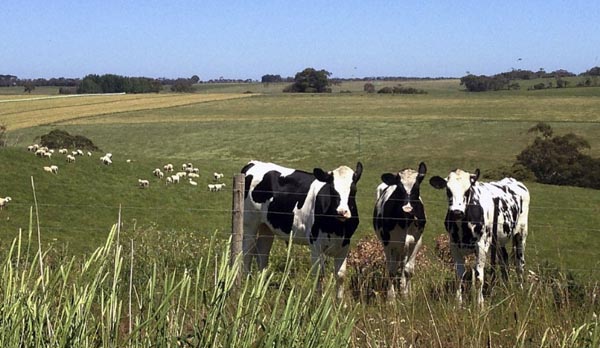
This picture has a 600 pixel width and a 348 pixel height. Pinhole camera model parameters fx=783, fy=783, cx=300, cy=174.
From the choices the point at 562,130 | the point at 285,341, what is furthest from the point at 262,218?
the point at 562,130

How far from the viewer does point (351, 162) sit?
5634 cm

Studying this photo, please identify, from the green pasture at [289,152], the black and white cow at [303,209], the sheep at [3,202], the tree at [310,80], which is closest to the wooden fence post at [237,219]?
the black and white cow at [303,209]

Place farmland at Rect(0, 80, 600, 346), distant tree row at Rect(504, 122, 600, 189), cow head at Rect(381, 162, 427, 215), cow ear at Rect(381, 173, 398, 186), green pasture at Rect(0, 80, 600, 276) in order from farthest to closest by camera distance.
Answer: distant tree row at Rect(504, 122, 600, 189)
green pasture at Rect(0, 80, 600, 276)
cow ear at Rect(381, 173, 398, 186)
cow head at Rect(381, 162, 427, 215)
farmland at Rect(0, 80, 600, 346)

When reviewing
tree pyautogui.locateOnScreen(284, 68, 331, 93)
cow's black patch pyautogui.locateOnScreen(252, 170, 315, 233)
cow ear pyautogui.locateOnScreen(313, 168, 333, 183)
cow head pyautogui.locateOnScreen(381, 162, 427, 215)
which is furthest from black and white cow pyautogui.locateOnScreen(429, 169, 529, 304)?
tree pyautogui.locateOnScreen(284, 68, 331, 93)

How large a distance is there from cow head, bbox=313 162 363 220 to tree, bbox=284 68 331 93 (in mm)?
138463

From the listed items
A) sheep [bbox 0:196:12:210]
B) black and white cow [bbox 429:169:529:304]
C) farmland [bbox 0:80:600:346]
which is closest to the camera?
farmland [bbox 0:80:600:346]

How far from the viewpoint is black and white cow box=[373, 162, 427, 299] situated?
966 centimetres

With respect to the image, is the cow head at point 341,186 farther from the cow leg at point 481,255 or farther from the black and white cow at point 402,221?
the cow leg at point 481,255

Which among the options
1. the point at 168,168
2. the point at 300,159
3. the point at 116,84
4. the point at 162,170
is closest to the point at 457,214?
the point at 168,168

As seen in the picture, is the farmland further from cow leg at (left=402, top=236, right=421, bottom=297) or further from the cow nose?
the cow nose

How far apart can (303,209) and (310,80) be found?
14015 cm

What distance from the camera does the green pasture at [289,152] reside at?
2180 centimetres

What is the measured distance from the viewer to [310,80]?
149 meters

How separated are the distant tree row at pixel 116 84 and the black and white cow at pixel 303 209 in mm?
113152
